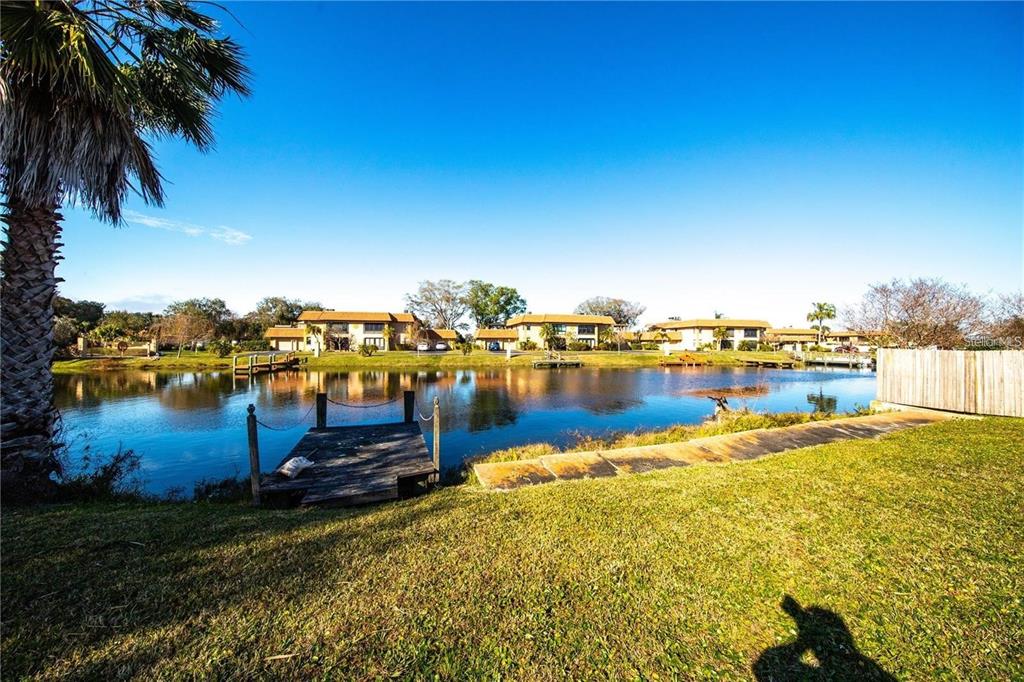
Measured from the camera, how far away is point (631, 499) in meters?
5.38

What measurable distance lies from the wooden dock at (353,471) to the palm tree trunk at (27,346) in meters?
2.97

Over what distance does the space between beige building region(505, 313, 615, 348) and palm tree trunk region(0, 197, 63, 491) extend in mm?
54894

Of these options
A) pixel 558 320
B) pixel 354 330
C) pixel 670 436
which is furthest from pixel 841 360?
pixel 354 330

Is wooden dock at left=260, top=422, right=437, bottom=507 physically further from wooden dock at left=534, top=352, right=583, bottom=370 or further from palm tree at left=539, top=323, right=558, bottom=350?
palm tree at left=539, top=323, right=558, bottom=350

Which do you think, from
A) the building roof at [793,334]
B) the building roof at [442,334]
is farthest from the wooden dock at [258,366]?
the building roof at [793,334]

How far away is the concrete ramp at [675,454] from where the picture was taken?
6.91 meters

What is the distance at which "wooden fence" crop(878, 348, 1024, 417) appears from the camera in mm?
10195

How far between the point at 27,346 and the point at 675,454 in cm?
1092

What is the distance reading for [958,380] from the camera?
429 inches

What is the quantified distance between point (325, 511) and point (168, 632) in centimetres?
316

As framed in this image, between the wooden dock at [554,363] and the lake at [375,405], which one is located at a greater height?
the wooden dock at [554,363]

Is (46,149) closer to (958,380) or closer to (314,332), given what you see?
(958,380)

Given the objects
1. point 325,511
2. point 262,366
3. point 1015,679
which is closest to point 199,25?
point 325,511

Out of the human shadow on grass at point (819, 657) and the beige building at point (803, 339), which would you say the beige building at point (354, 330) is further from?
the beige building at point (803, 339)
